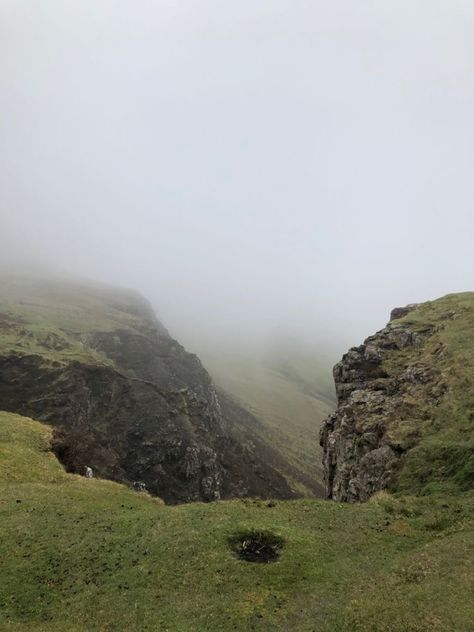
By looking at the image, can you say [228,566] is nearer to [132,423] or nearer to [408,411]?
[408,411]

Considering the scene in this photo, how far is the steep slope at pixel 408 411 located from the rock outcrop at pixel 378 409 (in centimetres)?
12

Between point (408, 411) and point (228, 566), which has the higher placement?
point (408, 411)

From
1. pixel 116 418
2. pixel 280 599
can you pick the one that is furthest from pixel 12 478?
pixel 116 418

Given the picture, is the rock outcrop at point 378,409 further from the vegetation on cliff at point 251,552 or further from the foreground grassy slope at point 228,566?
the foreground grassy slope at point 228,566

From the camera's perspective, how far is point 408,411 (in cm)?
5856

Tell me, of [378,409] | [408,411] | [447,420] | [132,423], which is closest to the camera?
[447,420]

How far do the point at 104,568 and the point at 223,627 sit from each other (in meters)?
10.6

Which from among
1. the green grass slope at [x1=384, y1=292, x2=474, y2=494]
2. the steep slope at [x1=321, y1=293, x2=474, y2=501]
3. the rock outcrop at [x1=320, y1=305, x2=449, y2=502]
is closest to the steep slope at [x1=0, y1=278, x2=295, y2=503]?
the rock outcrop at [x1=320, y1=305, x2=449, y2=502]

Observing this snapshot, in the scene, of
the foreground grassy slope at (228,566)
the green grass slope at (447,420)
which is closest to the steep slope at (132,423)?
the foreground grassy slope at (228,566)

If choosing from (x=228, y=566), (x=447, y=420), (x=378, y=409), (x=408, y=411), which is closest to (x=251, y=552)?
(x=228, y=566)

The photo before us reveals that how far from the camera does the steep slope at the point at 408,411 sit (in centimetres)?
4859

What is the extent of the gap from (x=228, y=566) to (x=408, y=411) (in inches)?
1316

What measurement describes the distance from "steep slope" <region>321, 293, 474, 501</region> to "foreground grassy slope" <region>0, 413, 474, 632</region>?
21.0 feet

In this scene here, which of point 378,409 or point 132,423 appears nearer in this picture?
point 378,409
